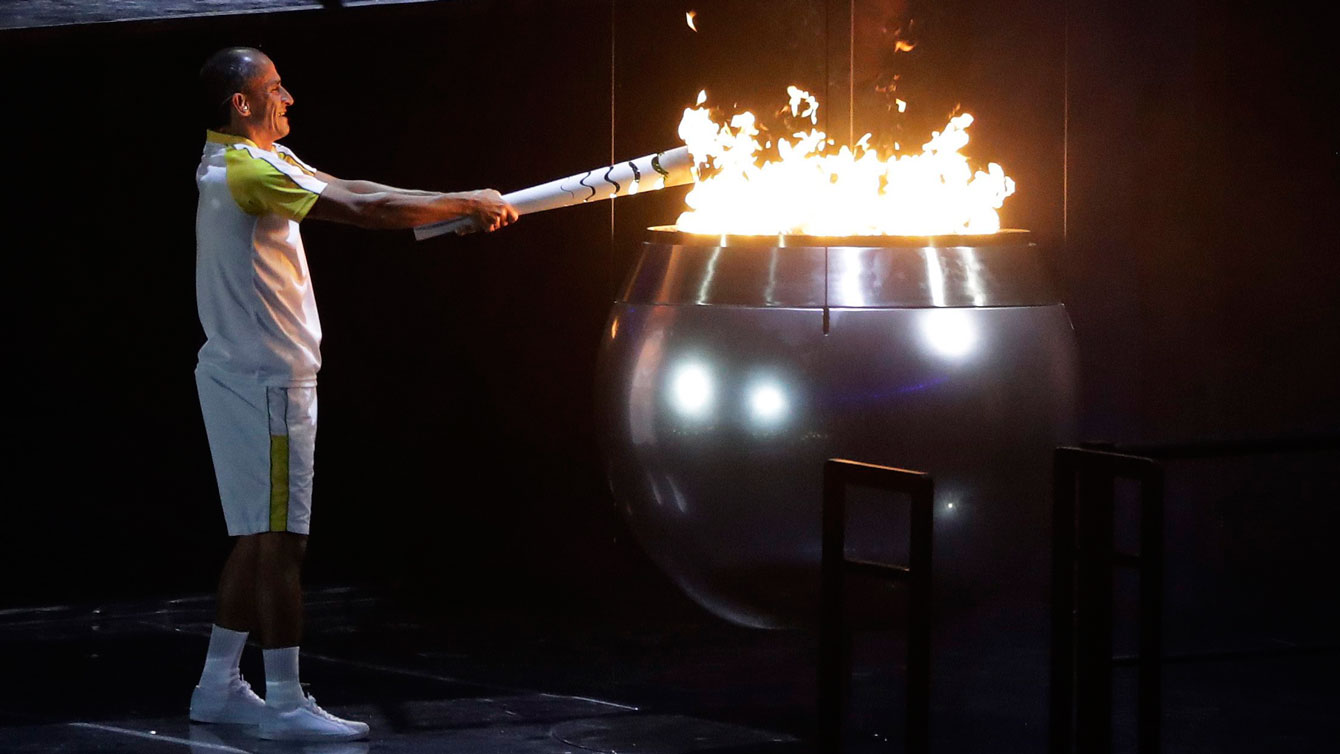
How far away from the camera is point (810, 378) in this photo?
4.19 m

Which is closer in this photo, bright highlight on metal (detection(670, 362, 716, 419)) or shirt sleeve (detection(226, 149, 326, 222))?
bright highlight on metal (detection(670, 362, 716, 419))

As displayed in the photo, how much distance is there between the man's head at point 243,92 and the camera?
494cm

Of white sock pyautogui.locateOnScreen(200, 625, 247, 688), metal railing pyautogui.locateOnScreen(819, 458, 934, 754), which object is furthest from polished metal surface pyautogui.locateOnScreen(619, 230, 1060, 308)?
white sock pyautogui.locateOnScreen(200, 625, 247, 688)

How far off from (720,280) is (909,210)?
0.63 metres

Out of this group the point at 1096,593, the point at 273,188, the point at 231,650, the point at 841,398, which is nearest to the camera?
the point at 1096,593

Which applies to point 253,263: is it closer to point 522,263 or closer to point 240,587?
point 240,587

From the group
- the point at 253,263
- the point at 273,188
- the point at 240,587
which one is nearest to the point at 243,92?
the point at 273,188

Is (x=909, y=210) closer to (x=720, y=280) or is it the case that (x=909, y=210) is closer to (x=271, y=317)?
(x=720, y=280)

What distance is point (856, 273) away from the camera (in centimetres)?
426

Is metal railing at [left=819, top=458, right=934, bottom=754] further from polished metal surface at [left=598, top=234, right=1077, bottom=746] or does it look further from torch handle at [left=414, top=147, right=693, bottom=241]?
torch handle at [left=414, top=147, right=693, bottom=241]

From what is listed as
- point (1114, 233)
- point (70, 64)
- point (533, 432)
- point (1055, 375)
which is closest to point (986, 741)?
point (1055, 375)

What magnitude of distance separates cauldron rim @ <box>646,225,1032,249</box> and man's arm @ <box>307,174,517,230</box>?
56 cm

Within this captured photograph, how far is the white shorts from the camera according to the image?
4.88 m

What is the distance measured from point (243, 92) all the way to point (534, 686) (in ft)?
5.79
